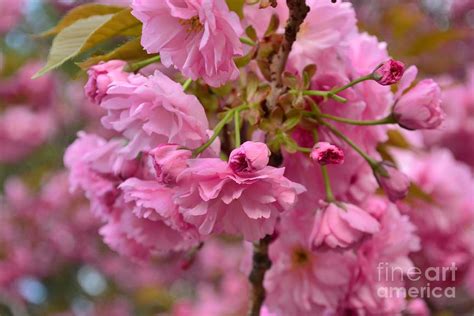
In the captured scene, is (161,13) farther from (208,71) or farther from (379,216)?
(379,216)

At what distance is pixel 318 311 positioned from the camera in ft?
3.13

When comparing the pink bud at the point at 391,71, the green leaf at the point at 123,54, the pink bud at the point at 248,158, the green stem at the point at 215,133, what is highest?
the pink bud at the point at 391,71

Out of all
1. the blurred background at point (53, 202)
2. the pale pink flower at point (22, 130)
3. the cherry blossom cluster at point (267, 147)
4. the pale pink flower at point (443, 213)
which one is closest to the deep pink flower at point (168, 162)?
the cherry blossom cluster at point (267, 147)

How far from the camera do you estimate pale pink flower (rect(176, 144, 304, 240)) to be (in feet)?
2.33

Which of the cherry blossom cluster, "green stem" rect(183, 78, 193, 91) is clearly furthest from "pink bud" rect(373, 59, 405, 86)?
"green stem" rect(183, 78, 193, 91)

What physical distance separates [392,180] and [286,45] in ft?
0.72

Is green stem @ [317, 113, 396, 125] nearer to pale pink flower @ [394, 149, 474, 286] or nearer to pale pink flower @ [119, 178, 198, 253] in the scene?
pale pink flower @ [119, 178, 198, 253]

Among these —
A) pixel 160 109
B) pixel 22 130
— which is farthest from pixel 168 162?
pixel 22 130

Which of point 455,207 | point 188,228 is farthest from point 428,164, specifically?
point 188,228

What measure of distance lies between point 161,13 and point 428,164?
1129 millimetres

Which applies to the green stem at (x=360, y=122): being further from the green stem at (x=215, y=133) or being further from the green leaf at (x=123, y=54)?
the green leaf at (x=123, y=54)

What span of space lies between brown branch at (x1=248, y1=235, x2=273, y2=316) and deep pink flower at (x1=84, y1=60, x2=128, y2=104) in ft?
0.98

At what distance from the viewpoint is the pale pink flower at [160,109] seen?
0.74 m

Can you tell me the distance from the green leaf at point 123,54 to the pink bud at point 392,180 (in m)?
0.33
